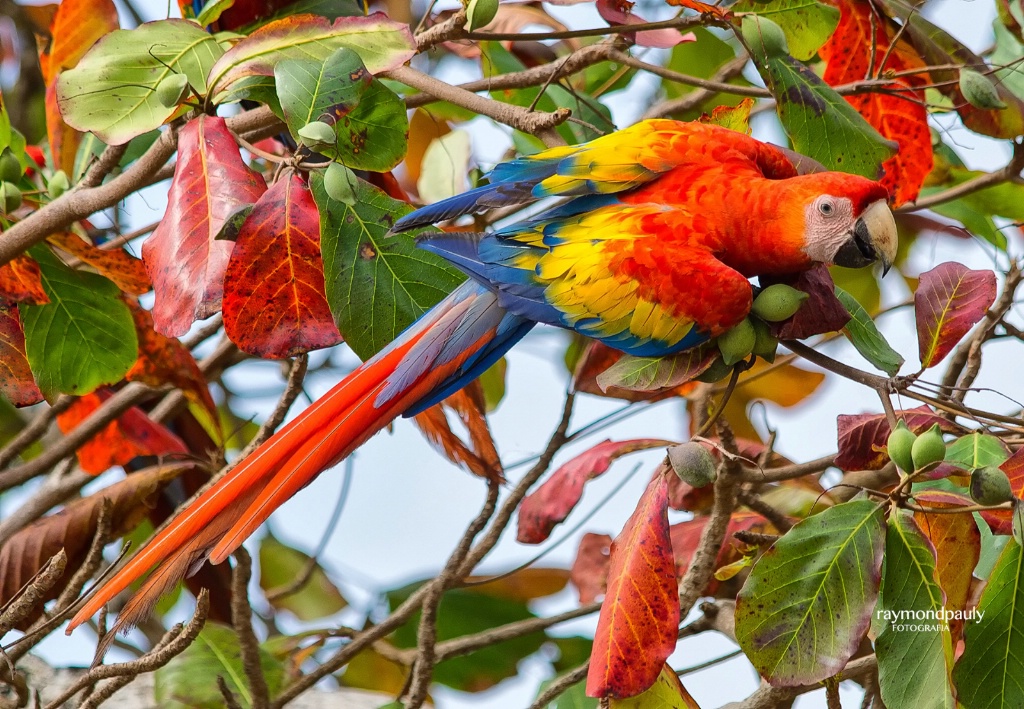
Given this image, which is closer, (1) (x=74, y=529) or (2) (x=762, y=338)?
(2) (x=762, y=338)

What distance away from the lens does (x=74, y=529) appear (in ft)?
3.72

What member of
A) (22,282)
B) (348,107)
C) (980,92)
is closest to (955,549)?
(980,92)

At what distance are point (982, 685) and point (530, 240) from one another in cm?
51

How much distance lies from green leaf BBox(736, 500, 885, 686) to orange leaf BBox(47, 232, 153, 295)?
61 centimetres

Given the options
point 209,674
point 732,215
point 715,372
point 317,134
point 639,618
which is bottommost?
point 209,674

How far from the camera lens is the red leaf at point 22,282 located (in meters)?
0.91

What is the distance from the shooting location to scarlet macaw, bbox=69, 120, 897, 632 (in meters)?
0.82

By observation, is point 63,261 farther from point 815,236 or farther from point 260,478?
point 815,236

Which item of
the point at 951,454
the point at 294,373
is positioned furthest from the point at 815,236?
the point at 294,373

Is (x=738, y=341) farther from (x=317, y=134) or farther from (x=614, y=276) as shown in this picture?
(x=317, y=134)

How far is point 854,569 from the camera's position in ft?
2.45

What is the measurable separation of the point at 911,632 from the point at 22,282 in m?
0.82

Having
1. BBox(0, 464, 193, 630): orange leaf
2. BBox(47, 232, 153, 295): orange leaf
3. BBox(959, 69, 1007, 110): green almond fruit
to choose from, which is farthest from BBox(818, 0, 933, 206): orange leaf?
BBox(0, 464, 193, 630): orange leaf

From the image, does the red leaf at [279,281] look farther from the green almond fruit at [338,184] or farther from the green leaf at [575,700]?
the green leaf at [575,700]
